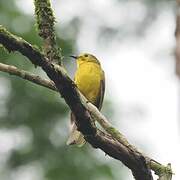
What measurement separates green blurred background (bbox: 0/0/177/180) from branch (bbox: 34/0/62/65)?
618 centimetres

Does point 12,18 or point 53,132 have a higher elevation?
point 12,18

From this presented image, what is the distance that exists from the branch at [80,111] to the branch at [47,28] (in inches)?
26.6

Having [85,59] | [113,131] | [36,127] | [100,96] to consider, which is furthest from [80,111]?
[36,127]

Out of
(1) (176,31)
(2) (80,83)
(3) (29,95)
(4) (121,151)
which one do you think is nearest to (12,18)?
(3) (29,95)

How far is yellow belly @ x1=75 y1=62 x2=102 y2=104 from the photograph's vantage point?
7730 millimetres

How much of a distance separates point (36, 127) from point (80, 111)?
25.3 feet

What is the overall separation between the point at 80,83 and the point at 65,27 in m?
5.91

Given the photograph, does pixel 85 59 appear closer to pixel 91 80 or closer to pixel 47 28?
pixel 91 80

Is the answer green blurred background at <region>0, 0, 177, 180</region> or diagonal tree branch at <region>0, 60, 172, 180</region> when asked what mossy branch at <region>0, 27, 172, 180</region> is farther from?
green blurred background at <region>0, 0, 177, 180</region>

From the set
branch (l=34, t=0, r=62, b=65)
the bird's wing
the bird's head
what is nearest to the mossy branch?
branch (l=34, t=0, r=62, b=65)

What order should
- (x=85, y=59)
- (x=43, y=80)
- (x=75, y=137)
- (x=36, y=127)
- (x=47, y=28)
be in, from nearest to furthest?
(x=43, y=80) < (x=47, y=28) < (x=75, y=137) < (x=85, y=59) < (x=36, y=127)

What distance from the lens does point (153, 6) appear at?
42.2 ft

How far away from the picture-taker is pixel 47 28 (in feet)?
16.2

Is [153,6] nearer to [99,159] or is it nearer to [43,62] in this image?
[99,159]
